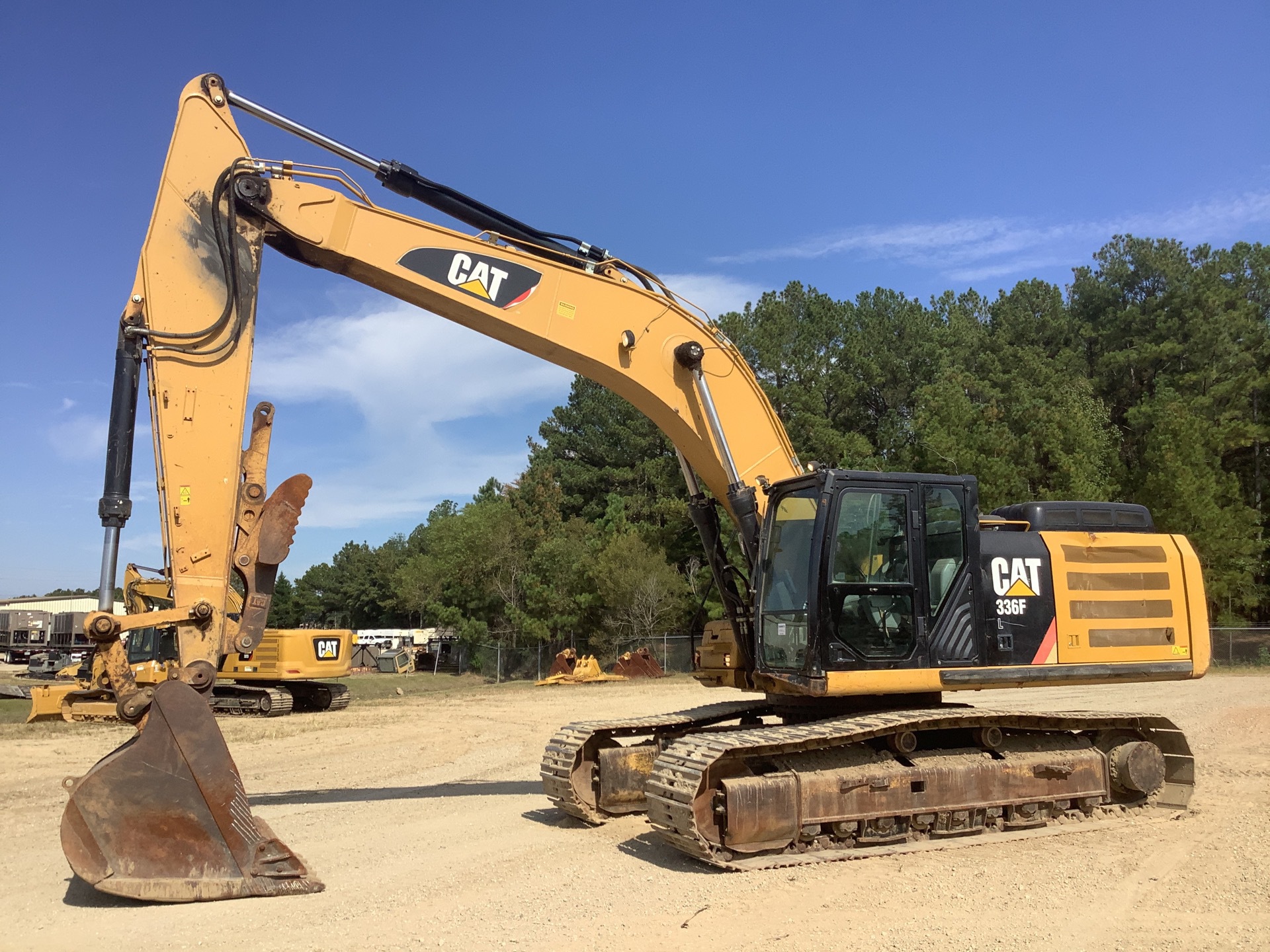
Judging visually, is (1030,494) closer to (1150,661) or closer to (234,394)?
(1150,661)

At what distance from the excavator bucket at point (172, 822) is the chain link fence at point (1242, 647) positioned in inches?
1218

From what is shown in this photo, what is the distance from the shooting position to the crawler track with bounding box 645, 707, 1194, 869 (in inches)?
283

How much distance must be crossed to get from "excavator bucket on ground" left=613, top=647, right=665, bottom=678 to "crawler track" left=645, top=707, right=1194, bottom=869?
80.8ft

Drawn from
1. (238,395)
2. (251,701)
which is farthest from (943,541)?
(251,701)

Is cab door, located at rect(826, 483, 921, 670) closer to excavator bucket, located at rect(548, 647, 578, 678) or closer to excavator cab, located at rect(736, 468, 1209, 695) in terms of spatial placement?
excavator cab, located at rect(736, 468, 1209, 695)

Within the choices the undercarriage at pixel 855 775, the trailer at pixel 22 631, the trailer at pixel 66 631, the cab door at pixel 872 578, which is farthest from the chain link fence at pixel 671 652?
the trailer at pixel 22 631

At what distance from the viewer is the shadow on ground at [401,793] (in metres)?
10.5

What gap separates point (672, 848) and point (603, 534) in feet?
128

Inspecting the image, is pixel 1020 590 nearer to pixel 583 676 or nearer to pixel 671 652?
pixel 583 676

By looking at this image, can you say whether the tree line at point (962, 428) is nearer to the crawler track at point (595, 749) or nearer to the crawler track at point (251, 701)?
the crawler track at point (251, 701)

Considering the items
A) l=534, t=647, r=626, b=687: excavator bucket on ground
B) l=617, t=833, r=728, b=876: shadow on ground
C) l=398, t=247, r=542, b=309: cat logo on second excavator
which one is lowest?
l=534, t=647, r=626, b=687: excavator bucket on ground

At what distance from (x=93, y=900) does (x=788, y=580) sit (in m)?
5.36

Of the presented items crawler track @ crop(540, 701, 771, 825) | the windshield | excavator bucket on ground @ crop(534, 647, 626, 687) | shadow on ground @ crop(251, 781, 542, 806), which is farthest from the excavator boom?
excavator bucket on ground @ crop(534, 647, 626, 687)

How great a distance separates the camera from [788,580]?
802 centimetres
